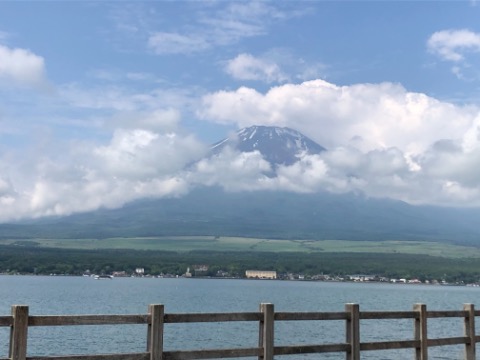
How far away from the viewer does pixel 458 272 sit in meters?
168

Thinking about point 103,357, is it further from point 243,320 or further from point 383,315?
point 383,315

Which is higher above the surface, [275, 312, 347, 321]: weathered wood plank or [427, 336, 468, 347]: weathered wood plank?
[275, 312, 347, 321]: weathered wood plank

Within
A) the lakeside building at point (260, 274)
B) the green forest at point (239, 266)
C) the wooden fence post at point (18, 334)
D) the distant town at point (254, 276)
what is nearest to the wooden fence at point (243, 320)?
the wooden fence post at point (18, 334)

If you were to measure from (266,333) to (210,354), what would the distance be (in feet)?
3.27

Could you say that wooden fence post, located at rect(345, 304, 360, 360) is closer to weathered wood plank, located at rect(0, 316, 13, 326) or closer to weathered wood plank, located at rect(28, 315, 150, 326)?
weathered wood plank, located at rect(28, 315, 150, 326)

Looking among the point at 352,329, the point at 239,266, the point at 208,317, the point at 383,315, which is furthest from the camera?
the point at 239,266

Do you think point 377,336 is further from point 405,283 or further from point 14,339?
point 405,283

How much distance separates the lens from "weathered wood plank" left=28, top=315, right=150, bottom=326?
953 cm

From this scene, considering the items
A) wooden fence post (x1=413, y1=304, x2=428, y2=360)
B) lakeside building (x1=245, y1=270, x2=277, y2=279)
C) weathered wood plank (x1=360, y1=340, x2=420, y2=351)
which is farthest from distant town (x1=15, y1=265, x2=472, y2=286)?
weathered wood plank (x1=360, y1=340, x2=420, y2=351)

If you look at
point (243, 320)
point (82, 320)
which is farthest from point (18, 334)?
point (243, 320)

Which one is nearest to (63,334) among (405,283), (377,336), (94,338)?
(94,338)

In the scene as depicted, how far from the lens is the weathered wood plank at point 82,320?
31.3 feet

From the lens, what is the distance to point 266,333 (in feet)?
37.6

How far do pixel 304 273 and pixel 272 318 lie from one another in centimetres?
17514
